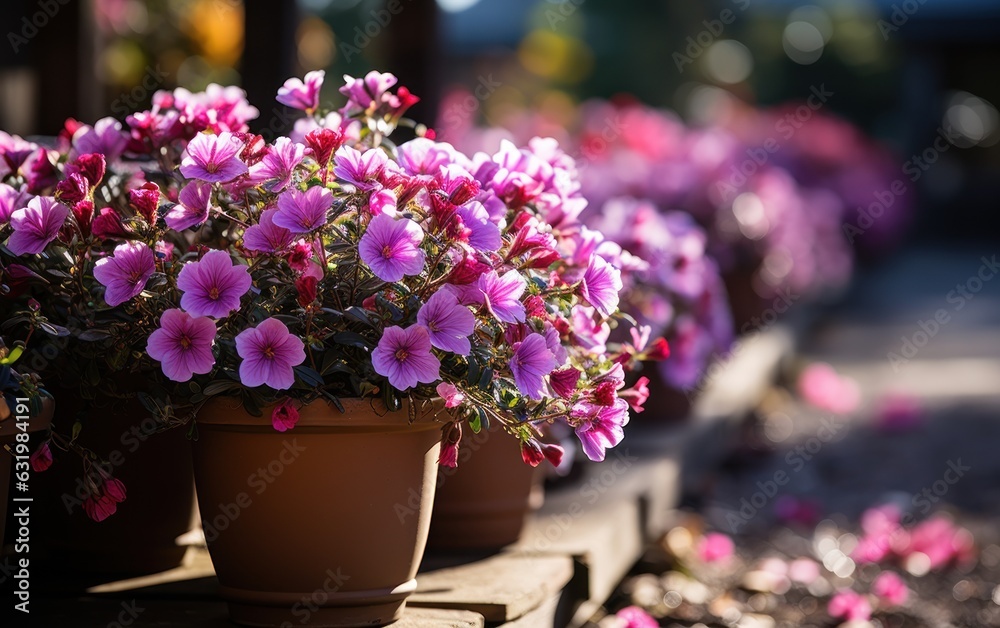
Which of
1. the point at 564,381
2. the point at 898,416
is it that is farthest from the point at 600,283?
the point at 898,416

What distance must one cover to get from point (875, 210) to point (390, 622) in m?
9.05

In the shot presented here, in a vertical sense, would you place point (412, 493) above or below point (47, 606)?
above

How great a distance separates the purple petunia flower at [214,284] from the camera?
1.32 metres

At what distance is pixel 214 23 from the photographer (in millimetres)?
4973

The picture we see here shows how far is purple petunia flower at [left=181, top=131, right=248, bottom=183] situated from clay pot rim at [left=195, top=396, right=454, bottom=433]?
27cm

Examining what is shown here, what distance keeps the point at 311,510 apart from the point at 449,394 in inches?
9.3

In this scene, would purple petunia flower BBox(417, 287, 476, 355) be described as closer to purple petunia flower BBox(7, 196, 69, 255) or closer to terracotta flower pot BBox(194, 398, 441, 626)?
terracotta flower pot BBox(194, 398, 441, 626)

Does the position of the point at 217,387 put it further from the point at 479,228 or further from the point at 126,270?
the point at 479,228

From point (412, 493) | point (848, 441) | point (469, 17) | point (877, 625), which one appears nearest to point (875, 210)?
point (848, 441)

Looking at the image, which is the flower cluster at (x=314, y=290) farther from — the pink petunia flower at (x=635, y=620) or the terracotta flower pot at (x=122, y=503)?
the pink petunia flower at (x=635, y=620)

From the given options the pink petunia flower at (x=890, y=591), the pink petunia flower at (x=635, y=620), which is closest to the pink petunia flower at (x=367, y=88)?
the pink petunia flower at (x=635, y=620)

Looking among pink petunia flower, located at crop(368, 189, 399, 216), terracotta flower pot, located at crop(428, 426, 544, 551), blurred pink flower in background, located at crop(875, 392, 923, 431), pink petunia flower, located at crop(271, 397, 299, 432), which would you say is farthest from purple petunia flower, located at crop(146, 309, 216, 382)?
blurred pink flower in background, located at crop(875, 392, 923, 431)

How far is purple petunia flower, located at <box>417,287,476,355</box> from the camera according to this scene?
4.49ft

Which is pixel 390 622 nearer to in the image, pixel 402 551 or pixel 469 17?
pixel 402 551
